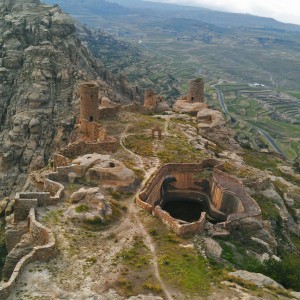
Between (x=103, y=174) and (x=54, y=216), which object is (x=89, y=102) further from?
(x=54, y=216)

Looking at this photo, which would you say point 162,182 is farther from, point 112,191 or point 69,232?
point 69,232

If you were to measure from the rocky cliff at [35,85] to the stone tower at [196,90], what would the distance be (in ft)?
73.8

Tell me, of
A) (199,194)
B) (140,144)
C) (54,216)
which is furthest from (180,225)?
(140,144)

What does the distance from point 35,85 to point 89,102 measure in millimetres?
40190

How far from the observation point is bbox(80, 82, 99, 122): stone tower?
57.3 metres

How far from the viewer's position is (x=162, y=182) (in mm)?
44844

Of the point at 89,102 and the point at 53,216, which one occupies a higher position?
the point at 89,102

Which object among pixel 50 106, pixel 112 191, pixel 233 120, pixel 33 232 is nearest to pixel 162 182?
pixel 112 191

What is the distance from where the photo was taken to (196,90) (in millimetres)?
76562

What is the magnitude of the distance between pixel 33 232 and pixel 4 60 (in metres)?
77.8

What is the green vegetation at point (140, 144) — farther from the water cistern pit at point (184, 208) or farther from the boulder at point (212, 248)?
the boulder at point (212, 248)

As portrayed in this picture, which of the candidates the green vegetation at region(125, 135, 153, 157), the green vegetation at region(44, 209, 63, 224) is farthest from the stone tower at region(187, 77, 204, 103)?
the green vegetation at region(44, 209, 63, 224)

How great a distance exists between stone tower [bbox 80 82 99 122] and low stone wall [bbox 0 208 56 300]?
27092 millimetres

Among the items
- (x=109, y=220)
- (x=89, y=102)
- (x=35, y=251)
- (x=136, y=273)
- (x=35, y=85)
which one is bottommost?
(x=35, y=85)
